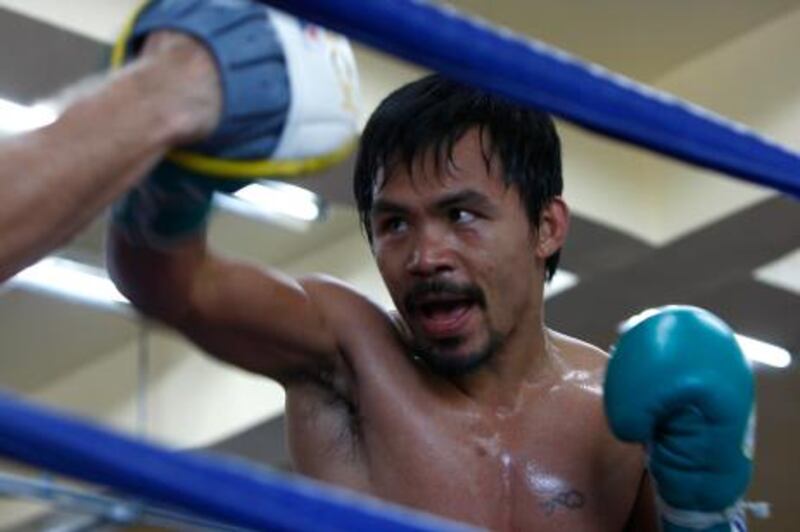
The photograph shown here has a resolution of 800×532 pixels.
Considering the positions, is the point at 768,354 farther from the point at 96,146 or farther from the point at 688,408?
the point at 96,146

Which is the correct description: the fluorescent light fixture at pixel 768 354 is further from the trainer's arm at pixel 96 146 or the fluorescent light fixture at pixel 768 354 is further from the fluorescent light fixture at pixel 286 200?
the trainer's arm at pixel 96 146

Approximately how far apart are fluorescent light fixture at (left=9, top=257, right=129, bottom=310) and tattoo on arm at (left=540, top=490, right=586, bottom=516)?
3.14 metres

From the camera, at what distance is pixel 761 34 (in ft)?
14.4

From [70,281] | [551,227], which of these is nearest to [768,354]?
[70,281]

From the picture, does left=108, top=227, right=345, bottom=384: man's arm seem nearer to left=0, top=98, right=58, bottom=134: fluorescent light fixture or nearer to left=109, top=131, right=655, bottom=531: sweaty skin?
left=109, top=131, right=655, bottom=531: sweaty skin

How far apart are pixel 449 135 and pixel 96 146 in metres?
0.69

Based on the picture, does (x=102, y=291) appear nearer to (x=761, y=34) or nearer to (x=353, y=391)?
(x=761, y=34)

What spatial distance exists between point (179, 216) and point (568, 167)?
10.3 feet

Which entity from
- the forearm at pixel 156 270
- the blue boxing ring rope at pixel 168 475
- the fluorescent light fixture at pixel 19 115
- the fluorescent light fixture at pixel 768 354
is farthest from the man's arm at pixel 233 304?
the fluorescent light fixture at pixel 768 354

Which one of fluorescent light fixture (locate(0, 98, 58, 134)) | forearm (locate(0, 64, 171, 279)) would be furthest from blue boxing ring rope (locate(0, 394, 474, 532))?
fluorescent light fixture (locate(0, 98, 58, 134))

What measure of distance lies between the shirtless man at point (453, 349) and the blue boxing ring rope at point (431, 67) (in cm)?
42

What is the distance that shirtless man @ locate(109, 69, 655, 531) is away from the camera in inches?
70.7

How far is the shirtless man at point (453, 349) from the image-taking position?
1796 millimetres

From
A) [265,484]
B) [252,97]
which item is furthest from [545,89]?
[265,484]
